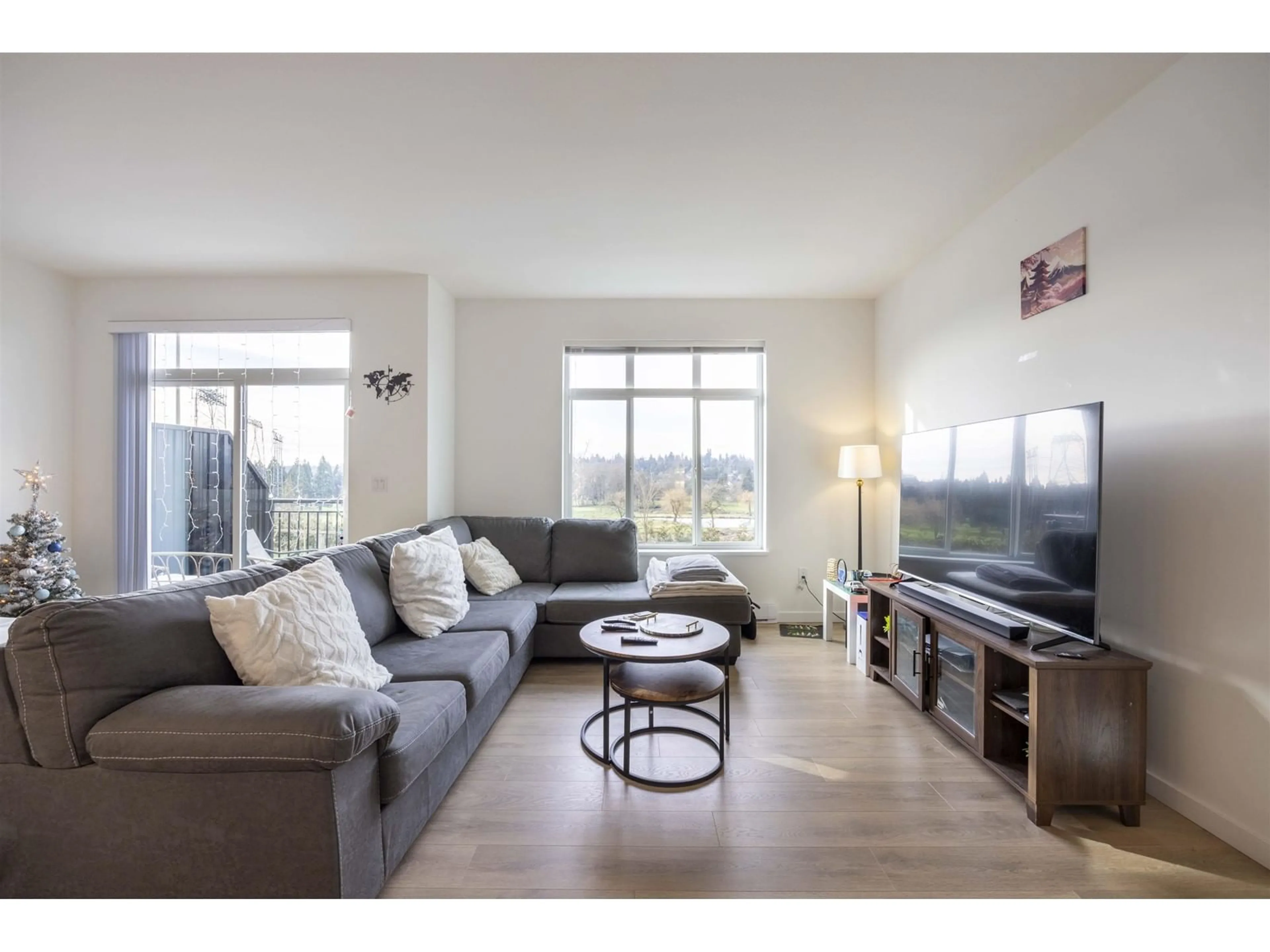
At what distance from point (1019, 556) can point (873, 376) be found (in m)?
2.50

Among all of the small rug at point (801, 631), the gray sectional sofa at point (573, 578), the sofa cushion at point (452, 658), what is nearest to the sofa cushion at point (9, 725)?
the sofa cushion at point (452, 658)

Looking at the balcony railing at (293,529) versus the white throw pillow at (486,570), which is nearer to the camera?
the white throw pillow at (486,570)

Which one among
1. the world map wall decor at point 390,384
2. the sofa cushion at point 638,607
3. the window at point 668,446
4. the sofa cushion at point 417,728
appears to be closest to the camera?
the sofa cushion at point 417,728

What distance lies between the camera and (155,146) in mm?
2311

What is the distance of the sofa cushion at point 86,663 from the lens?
4.22ft

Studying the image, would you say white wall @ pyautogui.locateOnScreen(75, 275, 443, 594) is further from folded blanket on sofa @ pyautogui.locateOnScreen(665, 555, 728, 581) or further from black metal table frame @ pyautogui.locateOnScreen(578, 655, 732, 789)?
black metal table frame @ pyautogui.locateOnScreen(578, 655, 732, 789)

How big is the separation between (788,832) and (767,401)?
3.23 m

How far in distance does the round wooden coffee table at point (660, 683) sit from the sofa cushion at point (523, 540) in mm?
1532

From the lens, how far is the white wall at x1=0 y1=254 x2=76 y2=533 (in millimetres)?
3508

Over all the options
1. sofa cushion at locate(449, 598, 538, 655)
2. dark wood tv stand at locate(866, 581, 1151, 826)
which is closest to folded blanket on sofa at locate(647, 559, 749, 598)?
sofa cushion at locate(449, 598, 538, 655)

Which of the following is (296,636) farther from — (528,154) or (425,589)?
(528,154)

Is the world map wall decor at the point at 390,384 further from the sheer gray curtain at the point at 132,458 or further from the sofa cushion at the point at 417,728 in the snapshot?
the sofa cushion at the point at 417,728

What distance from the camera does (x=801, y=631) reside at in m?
4.08

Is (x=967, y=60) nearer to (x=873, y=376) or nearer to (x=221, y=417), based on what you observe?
(x=873, y=376)
